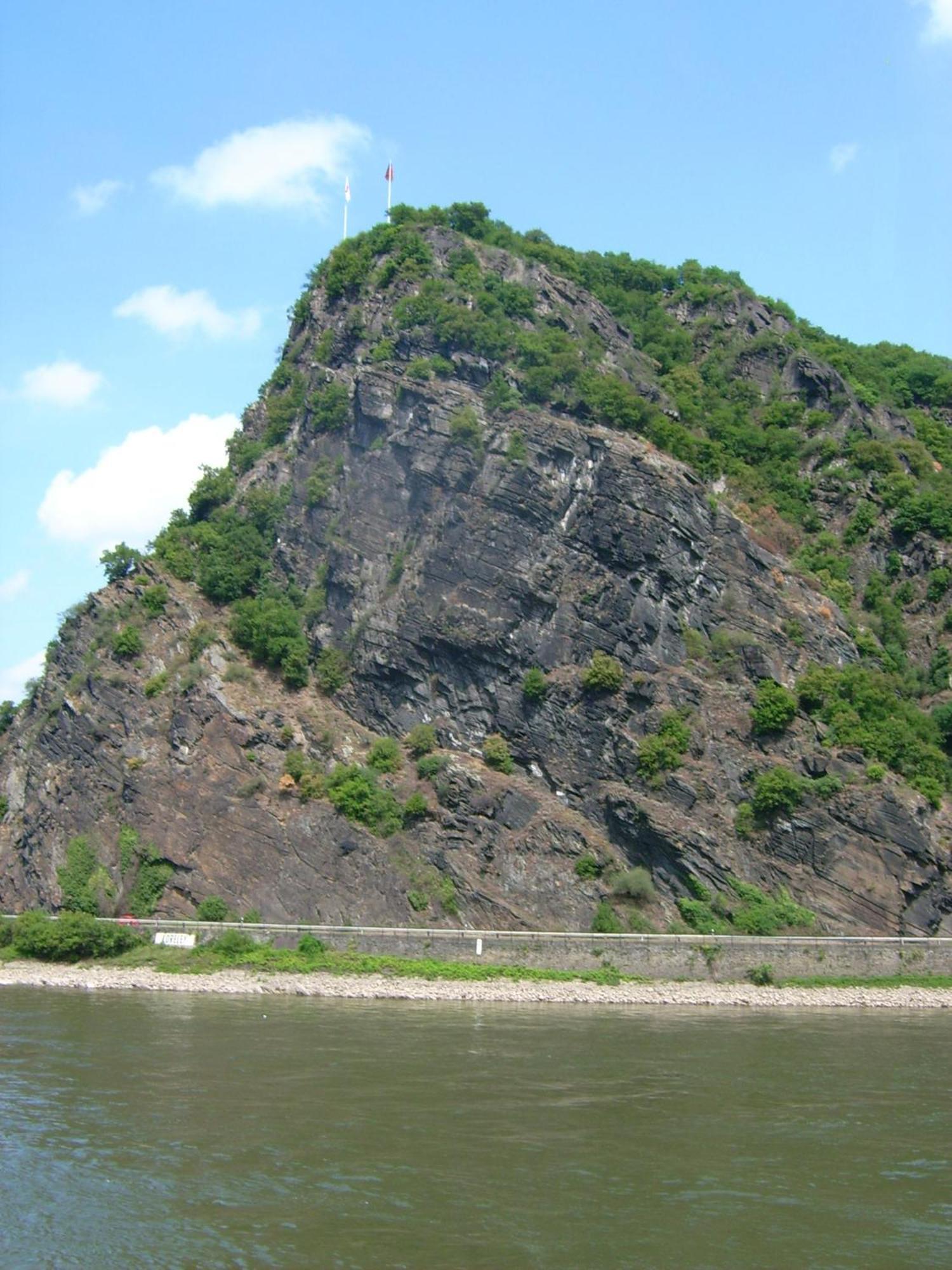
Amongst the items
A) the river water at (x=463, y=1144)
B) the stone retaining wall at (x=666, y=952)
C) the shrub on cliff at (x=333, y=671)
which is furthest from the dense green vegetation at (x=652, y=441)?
the river water at (x=463, y=1144)

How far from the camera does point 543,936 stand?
53281 millimetres

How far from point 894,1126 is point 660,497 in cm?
4190

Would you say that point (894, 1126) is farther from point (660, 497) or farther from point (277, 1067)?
point (660, 497)

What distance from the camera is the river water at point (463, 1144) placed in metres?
20.8

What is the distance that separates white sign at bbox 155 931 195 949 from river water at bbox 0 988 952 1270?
10.7 m

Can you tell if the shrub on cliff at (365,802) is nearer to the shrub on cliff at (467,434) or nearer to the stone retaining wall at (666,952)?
the stone retaining wall at (666,952)

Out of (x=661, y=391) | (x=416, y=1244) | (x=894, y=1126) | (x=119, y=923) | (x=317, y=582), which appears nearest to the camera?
(x=416, y=1244)

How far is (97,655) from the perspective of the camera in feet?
215

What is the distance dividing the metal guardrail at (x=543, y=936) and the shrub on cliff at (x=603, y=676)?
1293 centimetres

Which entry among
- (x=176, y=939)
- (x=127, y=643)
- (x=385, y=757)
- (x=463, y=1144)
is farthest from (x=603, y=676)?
(x=463, y=1144)

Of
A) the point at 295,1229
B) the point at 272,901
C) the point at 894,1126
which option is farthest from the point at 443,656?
the point at 295,1229

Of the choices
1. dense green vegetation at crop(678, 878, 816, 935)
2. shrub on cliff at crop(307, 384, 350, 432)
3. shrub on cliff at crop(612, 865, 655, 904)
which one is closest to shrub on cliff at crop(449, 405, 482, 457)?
shrub on cliff at crop(307, 384, 350, 432)

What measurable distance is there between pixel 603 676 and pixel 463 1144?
36840 mm

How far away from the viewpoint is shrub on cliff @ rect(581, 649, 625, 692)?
61656 millimetres
